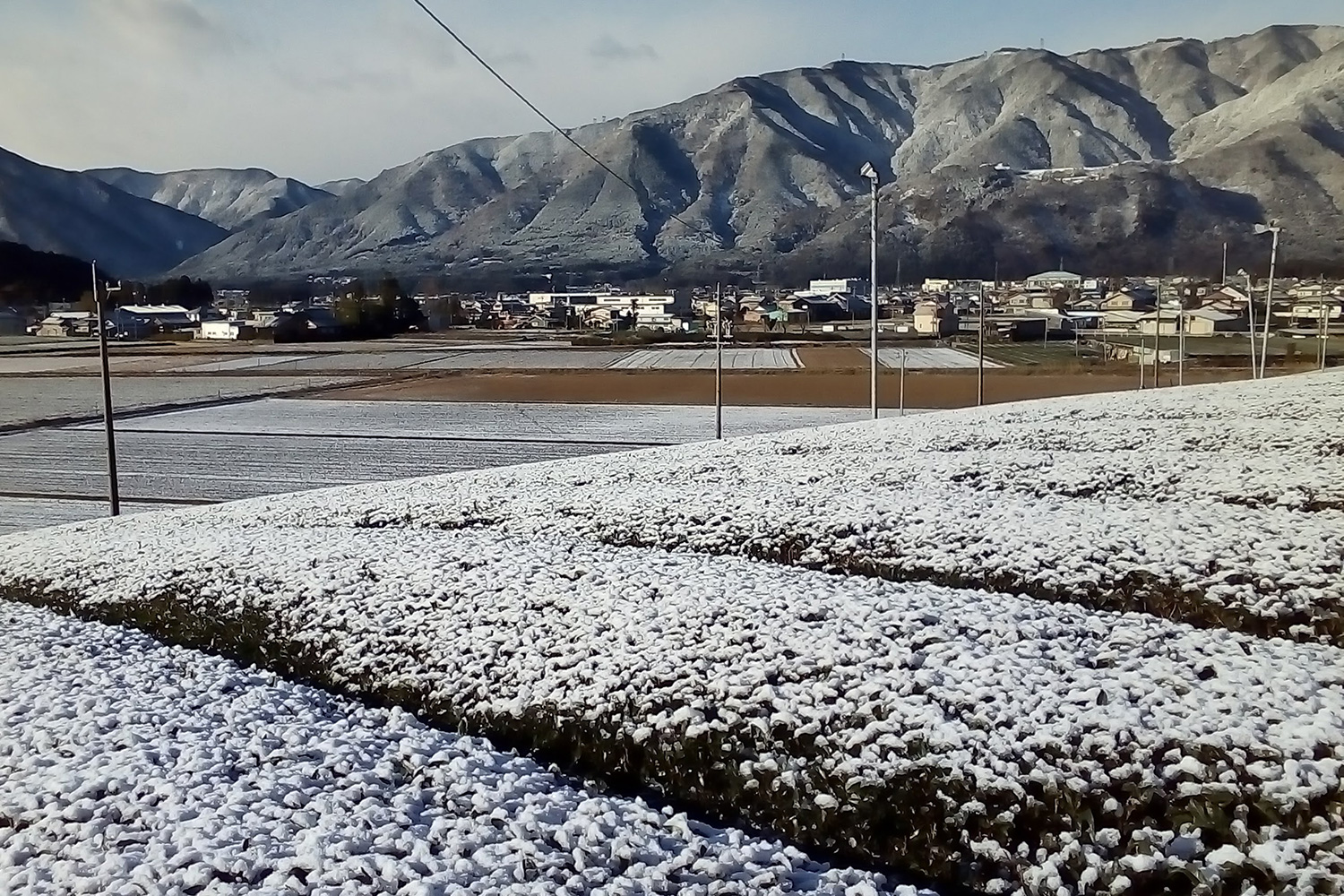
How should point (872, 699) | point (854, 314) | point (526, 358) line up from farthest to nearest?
point (854, 314)
point (526, 358)
point (872, 699)

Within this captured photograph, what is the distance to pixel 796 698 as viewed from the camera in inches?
306

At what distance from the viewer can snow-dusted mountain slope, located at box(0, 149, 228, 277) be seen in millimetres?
68312

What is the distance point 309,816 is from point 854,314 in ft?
365

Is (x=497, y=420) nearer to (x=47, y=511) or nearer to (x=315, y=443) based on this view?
(x=315, y=443)

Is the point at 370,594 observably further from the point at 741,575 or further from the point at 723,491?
the point at 723,491

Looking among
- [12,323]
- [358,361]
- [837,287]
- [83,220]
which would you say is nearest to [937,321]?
[837,287]

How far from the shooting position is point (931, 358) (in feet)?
224

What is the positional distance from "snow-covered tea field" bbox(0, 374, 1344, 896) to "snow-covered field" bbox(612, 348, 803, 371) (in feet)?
157

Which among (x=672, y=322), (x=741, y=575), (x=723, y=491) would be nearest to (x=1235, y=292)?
(x=672, y=322)

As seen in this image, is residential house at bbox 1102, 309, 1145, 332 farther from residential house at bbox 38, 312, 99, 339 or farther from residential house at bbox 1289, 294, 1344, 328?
residential house at bbox 38, 312, 99, 339

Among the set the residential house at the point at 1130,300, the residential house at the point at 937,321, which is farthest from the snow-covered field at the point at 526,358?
the residential house at the point at 1130,300

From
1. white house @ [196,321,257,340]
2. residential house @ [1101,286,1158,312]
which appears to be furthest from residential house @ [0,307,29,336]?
residential house @ [1101,286,1158,312]

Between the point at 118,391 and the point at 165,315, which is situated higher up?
the point at 165,315

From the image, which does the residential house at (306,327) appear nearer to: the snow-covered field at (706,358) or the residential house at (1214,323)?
the snow-covered field at (706,358)
